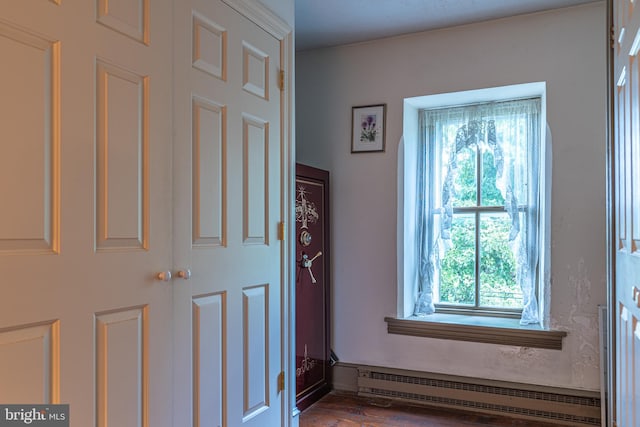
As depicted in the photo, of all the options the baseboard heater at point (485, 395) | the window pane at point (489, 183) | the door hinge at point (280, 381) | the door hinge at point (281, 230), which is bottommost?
the baseboard heater at point (485, 395)

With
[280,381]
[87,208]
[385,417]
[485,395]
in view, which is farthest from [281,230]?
[485,395]

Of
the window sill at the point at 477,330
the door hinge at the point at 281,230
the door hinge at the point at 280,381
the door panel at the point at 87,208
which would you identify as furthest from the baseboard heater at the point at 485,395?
the door panel at the point at 87,208

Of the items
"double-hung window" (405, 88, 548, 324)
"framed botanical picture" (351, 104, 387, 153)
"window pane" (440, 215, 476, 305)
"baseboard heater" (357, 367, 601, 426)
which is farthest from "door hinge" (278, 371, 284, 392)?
"framed botanical picture" (351, 104, 387, 153)

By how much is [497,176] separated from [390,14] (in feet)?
4.27

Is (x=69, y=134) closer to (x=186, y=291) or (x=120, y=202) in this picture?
(x=120, y=202)

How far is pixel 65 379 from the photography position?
51.8 inches

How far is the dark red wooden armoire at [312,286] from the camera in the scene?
10.0 feet

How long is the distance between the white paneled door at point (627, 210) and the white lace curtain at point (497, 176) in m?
1.40

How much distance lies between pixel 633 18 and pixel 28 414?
1.93 meters

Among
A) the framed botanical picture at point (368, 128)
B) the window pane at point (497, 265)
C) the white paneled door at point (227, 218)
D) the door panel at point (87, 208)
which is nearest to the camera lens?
the door panel at point (87, 208)

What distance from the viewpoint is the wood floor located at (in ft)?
9.32

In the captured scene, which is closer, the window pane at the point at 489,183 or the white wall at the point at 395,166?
the white wall at the point at 395,166

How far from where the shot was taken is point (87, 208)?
1.38 m

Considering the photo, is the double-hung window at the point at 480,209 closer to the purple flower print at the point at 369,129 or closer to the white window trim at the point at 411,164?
the white window trim at the point at 411,164
